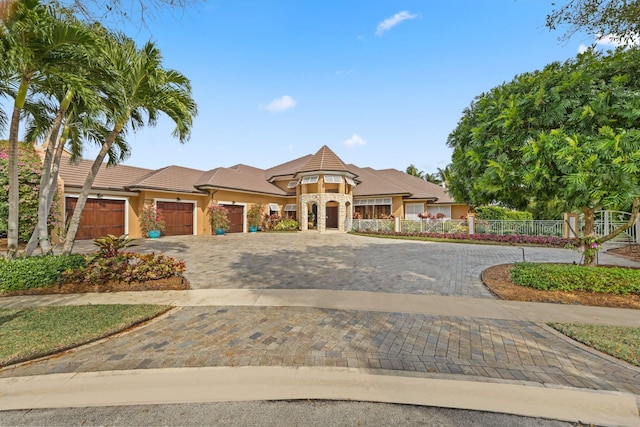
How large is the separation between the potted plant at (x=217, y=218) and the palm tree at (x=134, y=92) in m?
12.3

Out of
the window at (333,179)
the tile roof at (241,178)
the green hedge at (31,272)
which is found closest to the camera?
the green hedge at (31,272)

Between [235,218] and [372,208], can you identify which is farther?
[372,208]

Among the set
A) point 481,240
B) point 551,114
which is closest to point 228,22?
point 551,114

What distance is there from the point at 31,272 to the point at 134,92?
5.52m

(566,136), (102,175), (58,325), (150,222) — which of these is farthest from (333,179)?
(58,325)

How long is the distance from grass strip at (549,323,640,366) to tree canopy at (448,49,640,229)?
2.51 metres

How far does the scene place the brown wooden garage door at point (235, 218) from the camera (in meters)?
22.8

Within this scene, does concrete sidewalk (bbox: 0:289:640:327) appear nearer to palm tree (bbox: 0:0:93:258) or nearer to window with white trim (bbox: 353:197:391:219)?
palm tree (bbox: 0:0:93:258)

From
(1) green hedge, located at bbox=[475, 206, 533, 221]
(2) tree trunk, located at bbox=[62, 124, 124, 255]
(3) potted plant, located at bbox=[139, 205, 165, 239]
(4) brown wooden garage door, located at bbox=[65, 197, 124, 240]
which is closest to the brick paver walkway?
(2) tree trunk, located at bbox=[62, 124, 124, 255]

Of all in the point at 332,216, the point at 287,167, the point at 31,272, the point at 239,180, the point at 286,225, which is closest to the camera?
the point at 31,272

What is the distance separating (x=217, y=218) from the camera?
68.3ft

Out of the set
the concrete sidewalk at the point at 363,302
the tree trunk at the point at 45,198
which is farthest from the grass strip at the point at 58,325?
the tree trunk at the point at 45,198

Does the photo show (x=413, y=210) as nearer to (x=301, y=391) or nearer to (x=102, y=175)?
(x=301, y=391)

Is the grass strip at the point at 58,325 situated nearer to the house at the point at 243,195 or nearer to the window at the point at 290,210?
the house at the point at 243,195
